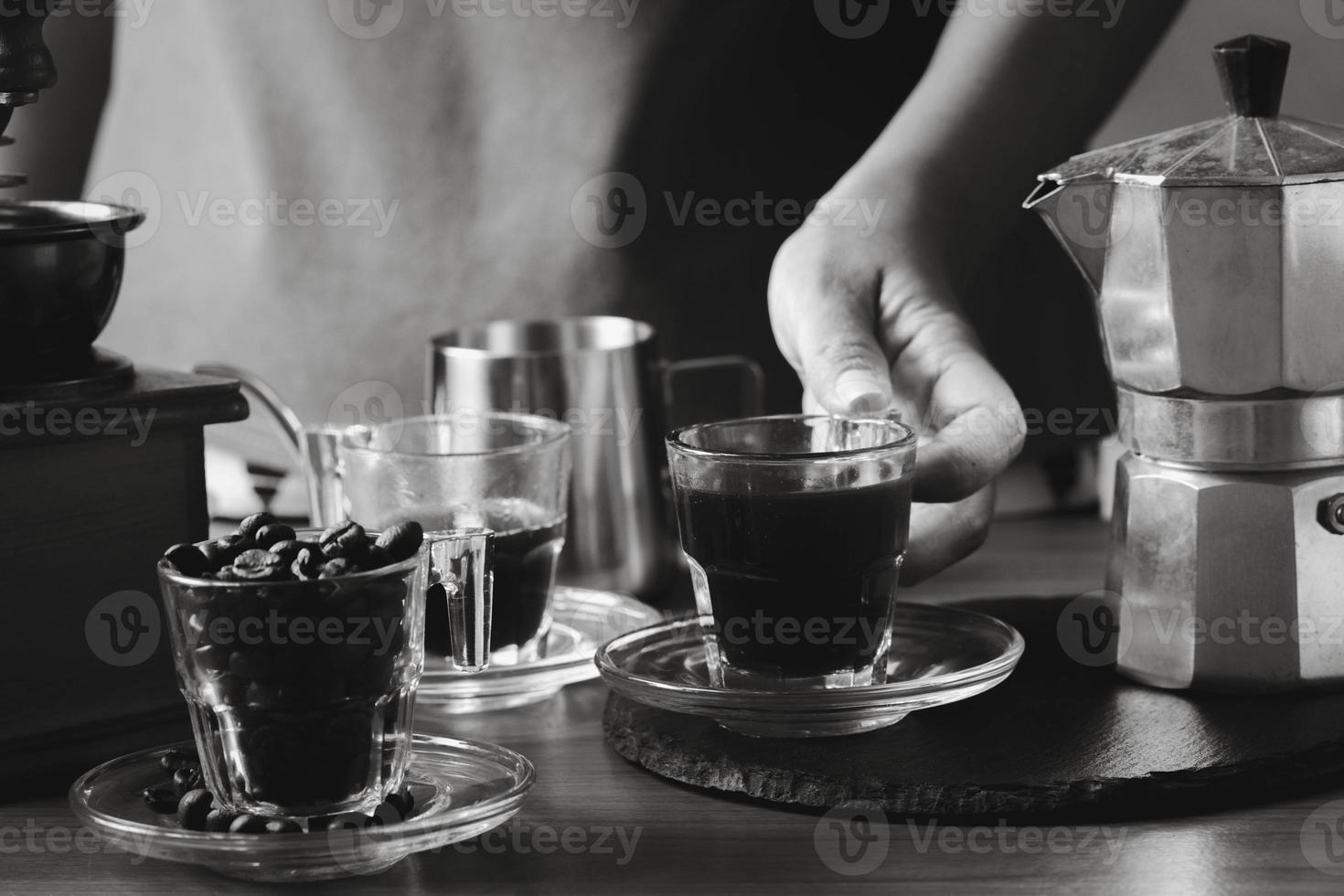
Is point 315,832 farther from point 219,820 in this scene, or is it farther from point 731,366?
point 731,366

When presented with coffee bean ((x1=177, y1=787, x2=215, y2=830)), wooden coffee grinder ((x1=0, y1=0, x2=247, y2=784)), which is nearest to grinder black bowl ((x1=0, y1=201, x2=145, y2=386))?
wooden coffee grinder ((x1=0, y1=0, x2=247, y2=784))

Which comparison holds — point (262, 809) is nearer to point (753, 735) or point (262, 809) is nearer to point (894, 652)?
point (753, 735)

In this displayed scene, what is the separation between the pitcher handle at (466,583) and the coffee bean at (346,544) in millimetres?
39

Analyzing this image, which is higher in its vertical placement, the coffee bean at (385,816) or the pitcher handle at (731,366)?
the pitcher handle at (731,366)

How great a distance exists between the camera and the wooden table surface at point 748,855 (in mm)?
640

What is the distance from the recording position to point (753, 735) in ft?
2.62

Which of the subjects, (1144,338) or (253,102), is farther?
(253,102)

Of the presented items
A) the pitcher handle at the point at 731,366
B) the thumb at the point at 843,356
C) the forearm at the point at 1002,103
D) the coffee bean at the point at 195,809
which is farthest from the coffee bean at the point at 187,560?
the forearm at the point at 1002,103

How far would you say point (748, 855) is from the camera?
68 cm

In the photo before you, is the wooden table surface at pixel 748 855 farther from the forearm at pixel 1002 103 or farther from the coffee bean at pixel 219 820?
the forearm at pixel 1002 103

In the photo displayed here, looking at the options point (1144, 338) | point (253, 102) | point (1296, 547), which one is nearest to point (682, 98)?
point (253, 102)

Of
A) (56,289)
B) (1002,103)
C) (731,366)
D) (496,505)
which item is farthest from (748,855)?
(1002,103)

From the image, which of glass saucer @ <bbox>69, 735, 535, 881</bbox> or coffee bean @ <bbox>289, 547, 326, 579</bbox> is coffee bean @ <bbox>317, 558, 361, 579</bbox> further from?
glass saucer @ <bbox>69, 735, 535, 881</bbox>

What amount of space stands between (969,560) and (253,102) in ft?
2.97
